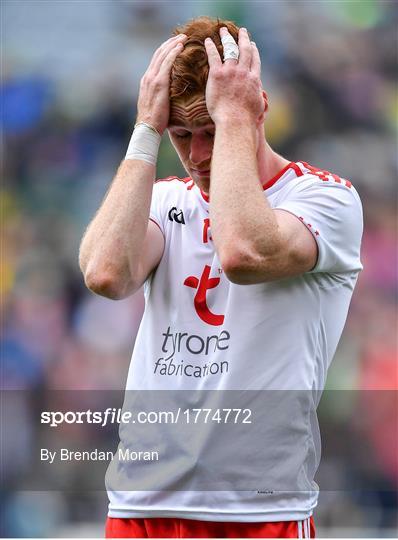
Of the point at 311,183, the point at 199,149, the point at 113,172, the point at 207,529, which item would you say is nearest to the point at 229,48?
the point at 199,149

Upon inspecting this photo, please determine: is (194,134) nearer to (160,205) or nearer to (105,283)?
(160,205)

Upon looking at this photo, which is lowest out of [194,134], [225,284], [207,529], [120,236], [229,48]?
[207,529]

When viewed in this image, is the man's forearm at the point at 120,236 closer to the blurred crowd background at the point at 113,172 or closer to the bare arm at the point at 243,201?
the bare arm at the point at 243,201

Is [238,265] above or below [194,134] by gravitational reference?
below

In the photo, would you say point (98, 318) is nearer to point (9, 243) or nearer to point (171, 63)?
point (9, 243)

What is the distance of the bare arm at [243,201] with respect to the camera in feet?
6.43

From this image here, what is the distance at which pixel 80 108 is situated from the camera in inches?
236

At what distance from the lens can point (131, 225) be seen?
7.01 feet

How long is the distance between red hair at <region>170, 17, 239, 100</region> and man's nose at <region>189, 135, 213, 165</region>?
11 centimetres

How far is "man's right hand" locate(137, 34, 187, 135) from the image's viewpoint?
222 centimetres

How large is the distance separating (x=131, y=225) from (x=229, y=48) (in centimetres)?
50

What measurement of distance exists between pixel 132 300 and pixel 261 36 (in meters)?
2.10

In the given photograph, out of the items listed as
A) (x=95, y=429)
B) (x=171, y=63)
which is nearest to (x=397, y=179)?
(x=95, y=429)

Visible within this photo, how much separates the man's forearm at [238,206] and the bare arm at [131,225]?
22 cm
